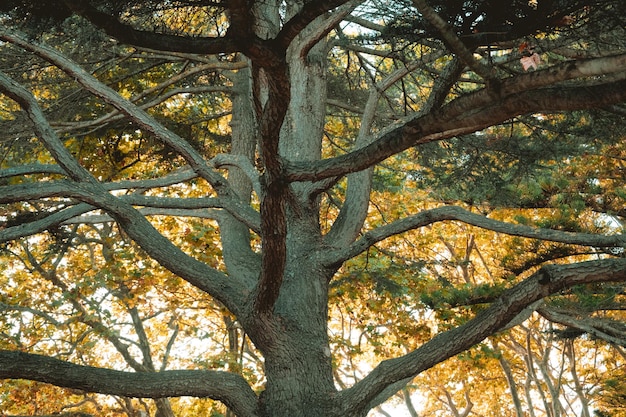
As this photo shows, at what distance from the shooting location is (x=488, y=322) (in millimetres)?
4750

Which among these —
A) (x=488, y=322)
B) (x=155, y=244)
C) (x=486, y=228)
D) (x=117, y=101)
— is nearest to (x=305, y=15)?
(x=488, y=322)

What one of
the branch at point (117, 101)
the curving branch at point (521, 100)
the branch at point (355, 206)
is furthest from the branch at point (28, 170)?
the curving branch at point (521, 100)

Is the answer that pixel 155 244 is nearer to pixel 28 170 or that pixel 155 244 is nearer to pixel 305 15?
pixel 28 170

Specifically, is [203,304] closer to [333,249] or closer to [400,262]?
[400,262]

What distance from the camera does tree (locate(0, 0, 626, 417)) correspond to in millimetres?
3066

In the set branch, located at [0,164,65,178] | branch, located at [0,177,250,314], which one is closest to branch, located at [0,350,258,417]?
branch, located at [0,177,250,314]

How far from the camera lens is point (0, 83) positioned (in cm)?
502

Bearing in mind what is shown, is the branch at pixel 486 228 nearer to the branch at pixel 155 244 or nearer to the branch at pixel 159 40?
the branch at pixel 155 244

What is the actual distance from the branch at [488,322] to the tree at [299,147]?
0.01 metres

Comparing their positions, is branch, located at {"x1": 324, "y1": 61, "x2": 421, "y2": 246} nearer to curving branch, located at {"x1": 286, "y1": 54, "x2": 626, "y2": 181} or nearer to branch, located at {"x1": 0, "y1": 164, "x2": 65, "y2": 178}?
branch, located at {"x1": 0, "y1": 164, "x2": 65, "y2": 178}

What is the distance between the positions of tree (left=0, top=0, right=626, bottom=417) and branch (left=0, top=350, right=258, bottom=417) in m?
0.01

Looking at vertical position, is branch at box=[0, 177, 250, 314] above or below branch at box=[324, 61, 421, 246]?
below

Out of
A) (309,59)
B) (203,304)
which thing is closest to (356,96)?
(309,59)

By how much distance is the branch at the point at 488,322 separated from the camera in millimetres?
4453
